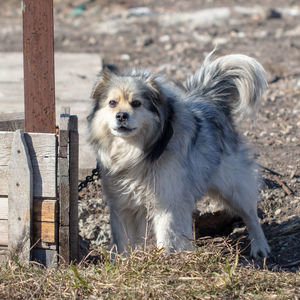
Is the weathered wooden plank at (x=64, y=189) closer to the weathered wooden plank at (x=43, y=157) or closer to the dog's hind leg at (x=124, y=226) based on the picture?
the weathered wooden plank at (x=43, y=157)

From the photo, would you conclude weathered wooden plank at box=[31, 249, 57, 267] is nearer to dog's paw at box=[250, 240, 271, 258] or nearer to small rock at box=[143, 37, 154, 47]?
dog's paw at box=[250, 240, 271, 258]

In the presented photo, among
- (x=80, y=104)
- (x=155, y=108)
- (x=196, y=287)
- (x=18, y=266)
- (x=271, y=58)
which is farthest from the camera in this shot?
(x=271, y=58)

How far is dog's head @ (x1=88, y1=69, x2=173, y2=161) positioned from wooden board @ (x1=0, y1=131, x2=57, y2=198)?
A: 49 cm

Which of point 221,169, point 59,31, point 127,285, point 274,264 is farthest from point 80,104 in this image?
point 59,31

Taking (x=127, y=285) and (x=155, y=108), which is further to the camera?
(x=155, y=108)

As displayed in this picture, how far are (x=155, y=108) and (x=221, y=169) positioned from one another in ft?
3.19

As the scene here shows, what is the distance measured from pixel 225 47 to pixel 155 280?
28.1 feet

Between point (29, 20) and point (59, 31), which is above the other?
point (59, 31)

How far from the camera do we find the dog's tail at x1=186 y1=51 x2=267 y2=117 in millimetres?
4754

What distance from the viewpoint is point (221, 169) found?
4566 mm

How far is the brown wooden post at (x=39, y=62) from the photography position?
3.53m

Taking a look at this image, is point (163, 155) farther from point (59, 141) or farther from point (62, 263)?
point (62, 263)

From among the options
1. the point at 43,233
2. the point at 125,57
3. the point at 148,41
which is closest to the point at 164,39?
the point at 148,41

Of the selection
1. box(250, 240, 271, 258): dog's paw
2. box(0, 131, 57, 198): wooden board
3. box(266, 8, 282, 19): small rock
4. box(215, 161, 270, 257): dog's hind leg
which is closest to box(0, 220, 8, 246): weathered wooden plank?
box(0, 131, 57, 198): wooden board
